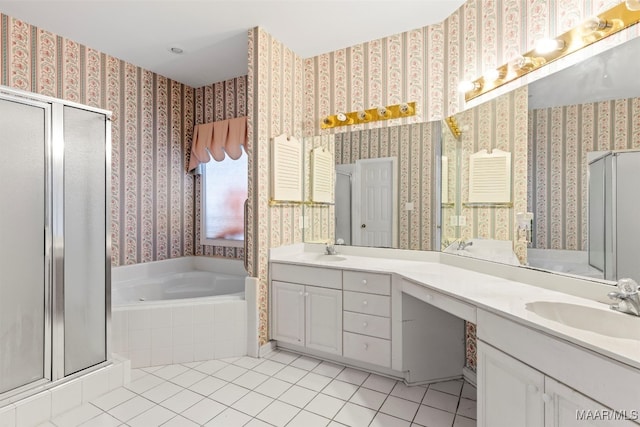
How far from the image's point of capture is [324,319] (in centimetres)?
242

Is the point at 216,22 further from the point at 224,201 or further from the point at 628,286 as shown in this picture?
the point at 628,286

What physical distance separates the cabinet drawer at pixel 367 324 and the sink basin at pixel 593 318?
975mm

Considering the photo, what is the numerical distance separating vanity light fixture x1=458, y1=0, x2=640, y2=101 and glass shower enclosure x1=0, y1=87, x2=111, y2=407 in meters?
2.51

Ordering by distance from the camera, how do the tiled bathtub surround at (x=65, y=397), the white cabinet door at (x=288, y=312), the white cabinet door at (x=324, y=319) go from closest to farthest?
1. the tiled bathtub surround at (x=65, y=397)
2. the white cabinet door at (x=324, y=319)
3. the white cabinet door at (x=288, y=312)

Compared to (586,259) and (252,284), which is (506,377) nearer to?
(586,259)

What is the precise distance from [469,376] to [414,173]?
1.46m

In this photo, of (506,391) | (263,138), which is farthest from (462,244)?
(263,138)

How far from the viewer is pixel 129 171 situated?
319cm

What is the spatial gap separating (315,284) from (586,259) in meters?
1.63

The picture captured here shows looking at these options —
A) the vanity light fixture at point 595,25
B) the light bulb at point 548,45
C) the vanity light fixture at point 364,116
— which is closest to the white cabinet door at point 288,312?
the vanity light fixture at point 364,116

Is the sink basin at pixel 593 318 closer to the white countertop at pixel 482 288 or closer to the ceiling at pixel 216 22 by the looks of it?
the white countertop at pixel 482 288

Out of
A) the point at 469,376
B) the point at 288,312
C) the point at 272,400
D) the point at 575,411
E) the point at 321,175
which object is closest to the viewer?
the point at 575,411

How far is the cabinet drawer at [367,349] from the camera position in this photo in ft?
7.10

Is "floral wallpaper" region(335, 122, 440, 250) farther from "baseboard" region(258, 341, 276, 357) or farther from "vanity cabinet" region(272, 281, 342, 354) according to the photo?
"baseboard" region(258, 341, 276, 357)
